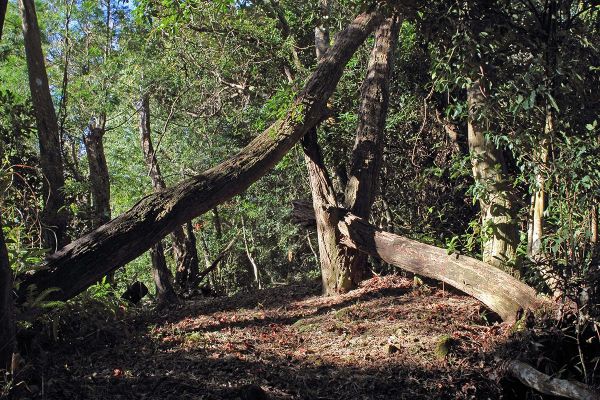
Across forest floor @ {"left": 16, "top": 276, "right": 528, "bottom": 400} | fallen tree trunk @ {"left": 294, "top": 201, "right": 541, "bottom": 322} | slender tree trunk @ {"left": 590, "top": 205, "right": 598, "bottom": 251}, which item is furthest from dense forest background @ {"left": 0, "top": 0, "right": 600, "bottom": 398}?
forest floor @ {"left": 16, "top": 276, "right": 528, "bottom": 400}

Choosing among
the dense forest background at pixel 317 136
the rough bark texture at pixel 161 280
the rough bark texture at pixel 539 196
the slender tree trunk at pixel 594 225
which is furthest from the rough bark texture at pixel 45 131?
the slender tree trunk at pixel 594 225

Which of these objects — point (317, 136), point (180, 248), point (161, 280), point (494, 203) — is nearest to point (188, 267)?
point (180, 248)

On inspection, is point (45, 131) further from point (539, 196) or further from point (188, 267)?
point (539, 196)

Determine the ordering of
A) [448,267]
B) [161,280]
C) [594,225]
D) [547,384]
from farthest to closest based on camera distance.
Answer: [161,280] → [448,267] → [594,225] → [547,384]

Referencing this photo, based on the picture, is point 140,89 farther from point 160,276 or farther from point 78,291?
point 78,291

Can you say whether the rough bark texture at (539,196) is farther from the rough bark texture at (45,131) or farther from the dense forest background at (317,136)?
the rough bark texture at (45,131)

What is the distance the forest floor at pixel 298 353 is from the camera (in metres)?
5.21

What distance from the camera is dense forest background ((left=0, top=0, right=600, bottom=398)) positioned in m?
5.16

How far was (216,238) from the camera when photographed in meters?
16.2

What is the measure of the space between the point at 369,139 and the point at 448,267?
2.30 metres

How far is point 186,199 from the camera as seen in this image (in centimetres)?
693

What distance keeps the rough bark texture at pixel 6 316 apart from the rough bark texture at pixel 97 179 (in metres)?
4.68

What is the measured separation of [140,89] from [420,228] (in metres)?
5.85

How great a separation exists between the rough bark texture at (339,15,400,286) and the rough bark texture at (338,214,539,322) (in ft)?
1.34
